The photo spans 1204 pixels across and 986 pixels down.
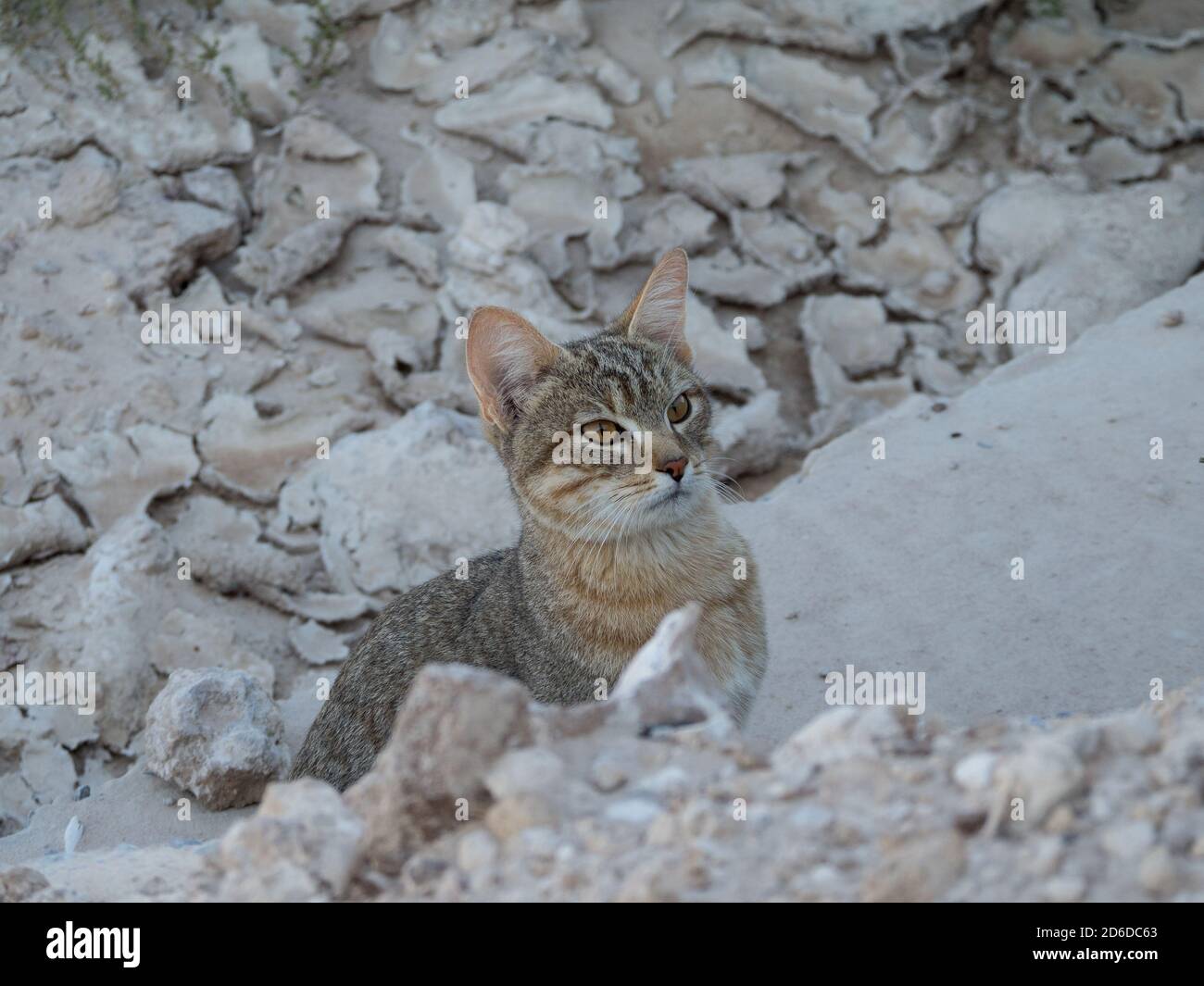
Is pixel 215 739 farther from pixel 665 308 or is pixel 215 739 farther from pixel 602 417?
pixel 665 308

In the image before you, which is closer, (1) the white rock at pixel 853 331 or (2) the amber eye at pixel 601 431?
(2) the amber eye at pixel 601 431

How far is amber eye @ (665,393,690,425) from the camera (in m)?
4.48

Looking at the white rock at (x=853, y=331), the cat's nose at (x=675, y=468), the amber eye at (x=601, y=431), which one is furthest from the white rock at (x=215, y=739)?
the white rock at (x=853, y=331)

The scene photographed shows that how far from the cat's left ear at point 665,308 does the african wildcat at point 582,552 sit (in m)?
0.01

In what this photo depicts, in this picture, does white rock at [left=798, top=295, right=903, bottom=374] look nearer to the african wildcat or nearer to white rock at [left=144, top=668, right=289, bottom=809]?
the african wildcat

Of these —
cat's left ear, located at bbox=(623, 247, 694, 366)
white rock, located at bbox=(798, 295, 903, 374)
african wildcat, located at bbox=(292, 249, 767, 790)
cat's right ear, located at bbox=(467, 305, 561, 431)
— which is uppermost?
white rock, located at bbox=(798, 295, 903, 374)

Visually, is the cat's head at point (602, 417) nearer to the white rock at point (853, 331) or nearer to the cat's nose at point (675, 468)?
the cat's nose at point (675, 468)

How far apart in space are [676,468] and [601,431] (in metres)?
0.31

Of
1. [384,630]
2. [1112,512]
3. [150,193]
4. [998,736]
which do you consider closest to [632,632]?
[384,630]

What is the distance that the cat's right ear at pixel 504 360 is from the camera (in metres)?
4.45

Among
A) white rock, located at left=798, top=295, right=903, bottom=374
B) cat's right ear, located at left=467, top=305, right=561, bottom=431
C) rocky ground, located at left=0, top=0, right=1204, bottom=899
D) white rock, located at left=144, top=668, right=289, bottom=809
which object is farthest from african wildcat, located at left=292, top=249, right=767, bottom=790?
white rock, located at left=798, top=295, right=903, bottom=374

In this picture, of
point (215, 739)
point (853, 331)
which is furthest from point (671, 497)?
point (853, 331)

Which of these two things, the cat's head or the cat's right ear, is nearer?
the cat's head

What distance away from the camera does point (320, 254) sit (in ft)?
23.9
